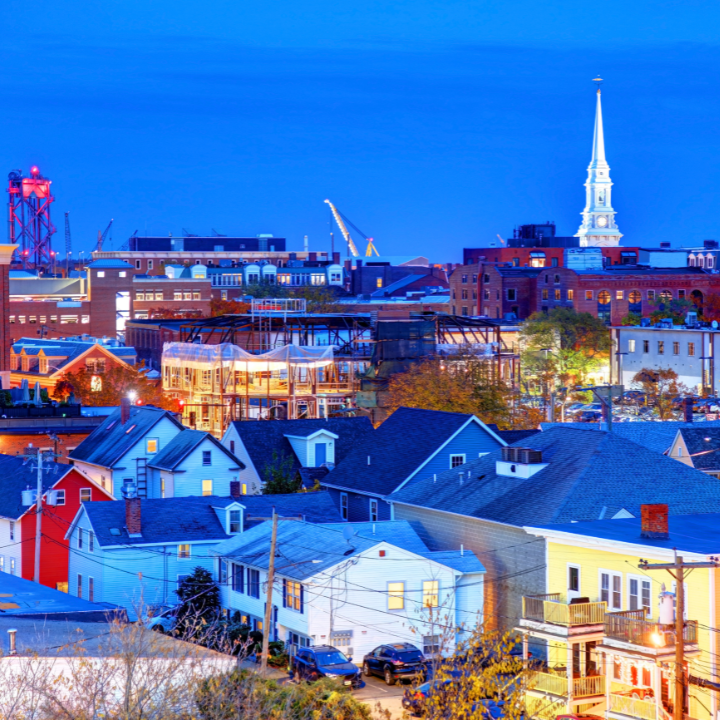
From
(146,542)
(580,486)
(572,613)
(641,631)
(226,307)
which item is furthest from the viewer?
(226,307)

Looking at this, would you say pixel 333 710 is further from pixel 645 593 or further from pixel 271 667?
pixel 271 667

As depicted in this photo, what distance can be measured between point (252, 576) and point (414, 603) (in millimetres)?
5542

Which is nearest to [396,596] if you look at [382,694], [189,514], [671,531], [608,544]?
[382,694]

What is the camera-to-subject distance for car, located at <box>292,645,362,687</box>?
38.1 m

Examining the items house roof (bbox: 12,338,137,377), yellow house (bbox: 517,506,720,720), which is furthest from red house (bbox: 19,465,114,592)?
house roof (bbox: 12,338,137,377)

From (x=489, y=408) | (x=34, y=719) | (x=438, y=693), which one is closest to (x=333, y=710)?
(x=438, y=693)

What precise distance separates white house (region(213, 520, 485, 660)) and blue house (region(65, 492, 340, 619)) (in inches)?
168

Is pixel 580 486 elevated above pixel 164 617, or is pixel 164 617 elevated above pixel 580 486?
pixel 580 486

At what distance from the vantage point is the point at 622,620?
33.9 meters

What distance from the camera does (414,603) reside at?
143 ft

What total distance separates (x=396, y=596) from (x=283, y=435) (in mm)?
22174

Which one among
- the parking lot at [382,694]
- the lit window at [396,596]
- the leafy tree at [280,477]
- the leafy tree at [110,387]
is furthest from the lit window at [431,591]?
the leafy tree at [110,387]

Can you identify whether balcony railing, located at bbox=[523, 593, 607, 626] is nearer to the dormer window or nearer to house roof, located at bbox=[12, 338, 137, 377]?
the dormer window

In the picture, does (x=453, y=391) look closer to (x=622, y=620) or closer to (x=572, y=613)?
(x=572, y=613)
